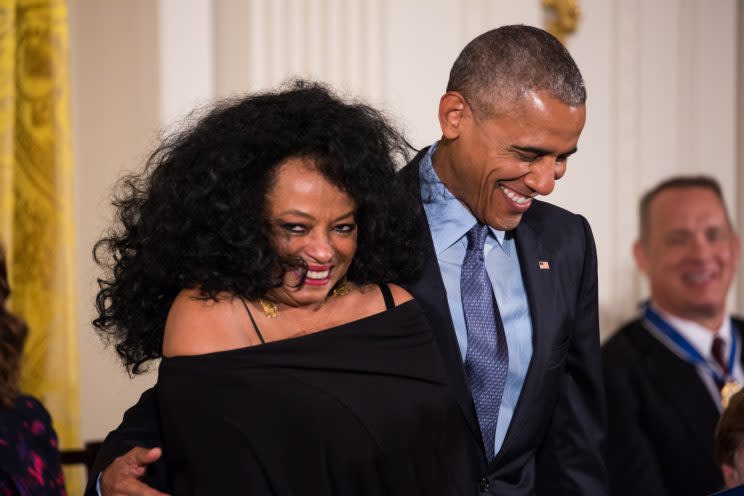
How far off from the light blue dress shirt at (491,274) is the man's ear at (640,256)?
2.14 metres

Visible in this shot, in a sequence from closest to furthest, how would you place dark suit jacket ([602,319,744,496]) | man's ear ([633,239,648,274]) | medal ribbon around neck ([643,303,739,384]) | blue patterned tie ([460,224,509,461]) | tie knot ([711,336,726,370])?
1. blue patterned tie ([460,224,509,461])
2. dark suit jacket ([602,319,744,496])
3. medal ribbon around neck ([643,303,739,384])
4. tie knot ([711,336,726,370])
5. man's ear ([633,239,648,274])

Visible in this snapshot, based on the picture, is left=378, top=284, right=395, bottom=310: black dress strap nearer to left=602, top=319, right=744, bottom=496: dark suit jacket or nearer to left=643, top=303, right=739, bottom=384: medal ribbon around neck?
left=602, top=319, right=744, bottom=496: dark suit jacket

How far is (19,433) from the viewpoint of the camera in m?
2.62

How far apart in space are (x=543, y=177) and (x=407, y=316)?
1.41 ft

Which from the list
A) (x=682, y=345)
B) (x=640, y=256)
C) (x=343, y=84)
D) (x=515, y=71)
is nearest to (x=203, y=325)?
(x=515, y=71)

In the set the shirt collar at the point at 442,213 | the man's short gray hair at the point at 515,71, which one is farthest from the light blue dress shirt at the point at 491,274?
the man's short gray hair at the point at 515,71

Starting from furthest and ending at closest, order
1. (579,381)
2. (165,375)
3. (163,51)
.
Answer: (163,51)
(579,381)
(165,375)

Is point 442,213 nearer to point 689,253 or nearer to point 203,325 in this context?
point 203,325

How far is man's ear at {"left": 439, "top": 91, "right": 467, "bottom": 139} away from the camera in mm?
2473

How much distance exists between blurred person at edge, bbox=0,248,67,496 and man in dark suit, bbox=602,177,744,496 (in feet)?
6.51

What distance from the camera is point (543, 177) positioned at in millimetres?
2402

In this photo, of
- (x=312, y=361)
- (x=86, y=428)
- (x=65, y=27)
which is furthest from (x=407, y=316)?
(x=86, y=428)

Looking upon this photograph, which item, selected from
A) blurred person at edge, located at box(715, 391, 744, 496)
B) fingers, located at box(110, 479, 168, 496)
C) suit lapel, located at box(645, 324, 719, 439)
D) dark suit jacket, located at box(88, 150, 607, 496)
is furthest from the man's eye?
suit lapel, located at box(645, 324, 719, 439)

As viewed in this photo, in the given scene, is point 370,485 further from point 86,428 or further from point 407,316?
point 86,428
